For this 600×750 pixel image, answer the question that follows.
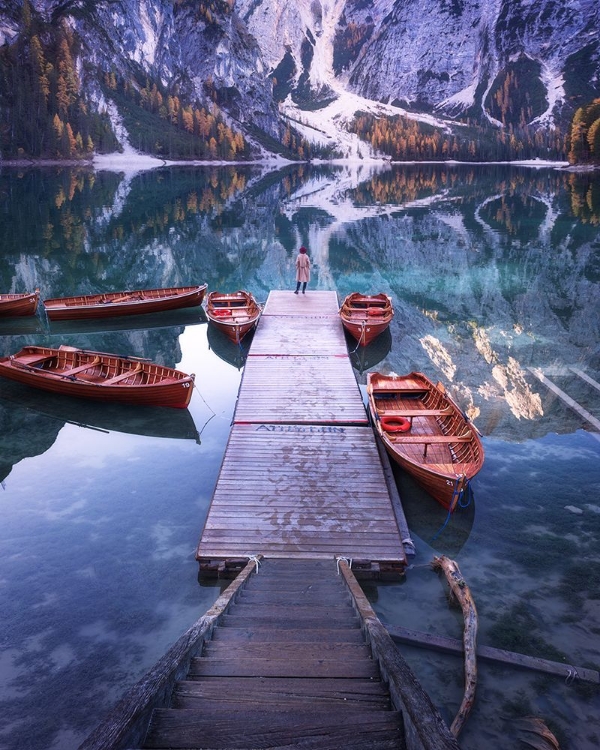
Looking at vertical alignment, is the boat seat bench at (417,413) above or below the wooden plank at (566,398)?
above

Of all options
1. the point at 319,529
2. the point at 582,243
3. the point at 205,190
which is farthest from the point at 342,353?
the point at 205,190

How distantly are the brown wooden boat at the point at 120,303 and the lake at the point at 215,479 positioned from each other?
857mm

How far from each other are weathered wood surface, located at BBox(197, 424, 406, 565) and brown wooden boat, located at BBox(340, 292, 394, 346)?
367 inches

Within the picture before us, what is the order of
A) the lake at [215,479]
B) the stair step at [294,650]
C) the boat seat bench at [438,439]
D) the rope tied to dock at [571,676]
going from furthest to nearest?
1. the boat seat bench at [438,439]
2. the lake at [215,479]
3. the rope tied to dock at [571,676]
4. the stair step at [294,650]

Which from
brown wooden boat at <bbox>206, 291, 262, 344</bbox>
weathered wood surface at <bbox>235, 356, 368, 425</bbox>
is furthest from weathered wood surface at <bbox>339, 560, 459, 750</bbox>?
brown wooden boat at <bbox>206, 291, 262, 344</bbox>

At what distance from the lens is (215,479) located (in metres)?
14.8

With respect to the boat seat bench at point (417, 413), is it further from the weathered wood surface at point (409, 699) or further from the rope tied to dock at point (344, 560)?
the weathered wood surface at point (409, 699)

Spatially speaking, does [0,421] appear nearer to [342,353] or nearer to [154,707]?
[342,353]

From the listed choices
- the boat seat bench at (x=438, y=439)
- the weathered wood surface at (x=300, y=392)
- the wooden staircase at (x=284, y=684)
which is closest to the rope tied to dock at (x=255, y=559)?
the wooden staircase at (x=284, y=684)

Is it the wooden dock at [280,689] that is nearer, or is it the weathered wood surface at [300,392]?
the wooden dock at [280,689]

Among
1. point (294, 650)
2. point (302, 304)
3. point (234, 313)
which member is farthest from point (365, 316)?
point (294, 650)

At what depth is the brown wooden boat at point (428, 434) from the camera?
12734 millimetres

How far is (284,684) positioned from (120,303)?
26.1 m

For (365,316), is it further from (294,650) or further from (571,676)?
(294,650)
